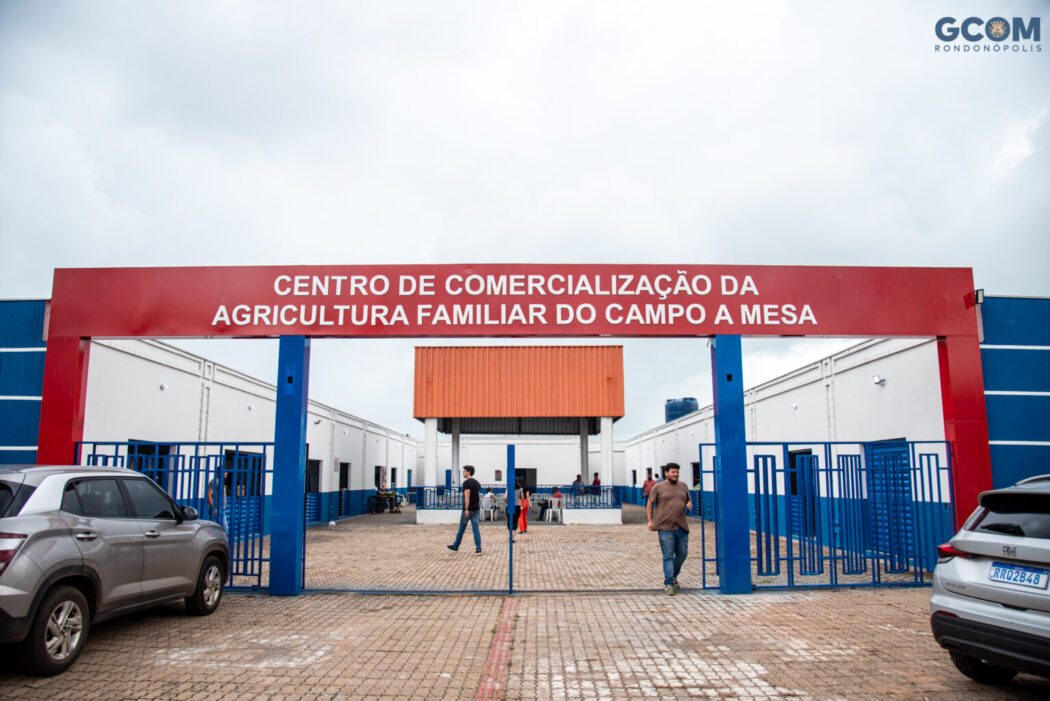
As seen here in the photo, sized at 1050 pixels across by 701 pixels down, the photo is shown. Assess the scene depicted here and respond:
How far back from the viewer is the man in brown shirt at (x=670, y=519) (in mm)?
9141

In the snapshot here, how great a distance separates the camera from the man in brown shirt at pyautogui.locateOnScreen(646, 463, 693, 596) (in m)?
9.14

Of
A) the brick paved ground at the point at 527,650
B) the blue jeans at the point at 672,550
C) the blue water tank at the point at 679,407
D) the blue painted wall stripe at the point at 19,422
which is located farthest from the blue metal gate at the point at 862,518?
the blue water tank at the point at 679,407

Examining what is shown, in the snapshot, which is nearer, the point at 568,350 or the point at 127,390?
the point at 127,390

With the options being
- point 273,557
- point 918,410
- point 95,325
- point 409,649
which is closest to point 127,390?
point 95,325

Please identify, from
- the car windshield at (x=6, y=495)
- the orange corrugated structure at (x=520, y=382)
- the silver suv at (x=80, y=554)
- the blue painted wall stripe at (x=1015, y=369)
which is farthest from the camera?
the orange corrugated structure at (x=520, y=382)

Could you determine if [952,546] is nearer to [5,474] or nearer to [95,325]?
[5,474]

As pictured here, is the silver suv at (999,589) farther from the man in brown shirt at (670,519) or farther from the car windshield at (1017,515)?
the man in brown shirt at (670,519)

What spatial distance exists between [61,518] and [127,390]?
25.0 ft

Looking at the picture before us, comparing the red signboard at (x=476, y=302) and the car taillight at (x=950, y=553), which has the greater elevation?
the red signboard at (x=476, y=302)

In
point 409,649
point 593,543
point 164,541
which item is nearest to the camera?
point 409,649

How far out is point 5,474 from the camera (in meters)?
5.64

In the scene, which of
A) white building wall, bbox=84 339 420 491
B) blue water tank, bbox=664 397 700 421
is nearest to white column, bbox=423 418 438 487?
white building wall, bbox=84 339 420 491

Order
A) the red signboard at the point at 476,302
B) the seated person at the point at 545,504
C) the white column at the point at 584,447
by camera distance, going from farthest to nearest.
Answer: the white column at the point at 584,447 → the seated person at the point at 545,504 → the red signboard at the point at 476,302

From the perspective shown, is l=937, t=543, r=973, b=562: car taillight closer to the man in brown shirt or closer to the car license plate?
the car license plate
